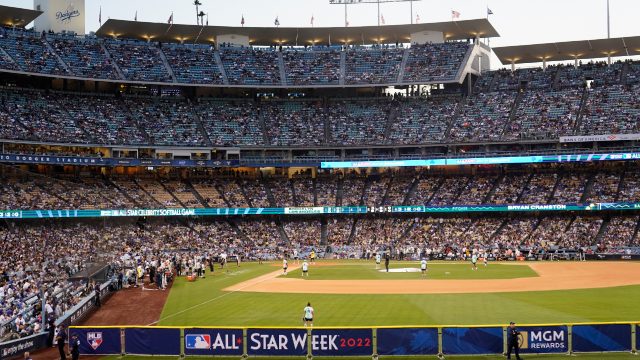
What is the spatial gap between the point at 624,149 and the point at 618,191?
188 inches

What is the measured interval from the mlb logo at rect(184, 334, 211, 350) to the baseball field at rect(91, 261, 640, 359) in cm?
643

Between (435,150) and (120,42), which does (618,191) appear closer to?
(435,150)

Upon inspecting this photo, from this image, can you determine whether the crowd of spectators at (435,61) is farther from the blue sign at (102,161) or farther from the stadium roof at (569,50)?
the blue sign at (102,161)

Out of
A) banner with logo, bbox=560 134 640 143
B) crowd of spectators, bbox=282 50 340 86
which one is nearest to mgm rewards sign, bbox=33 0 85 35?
crowd of spectators, bbox=282 50 340 86

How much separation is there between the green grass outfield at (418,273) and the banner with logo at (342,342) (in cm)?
2602

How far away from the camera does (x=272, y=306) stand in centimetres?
3728

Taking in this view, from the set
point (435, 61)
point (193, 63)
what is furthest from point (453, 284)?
point (193, 63)

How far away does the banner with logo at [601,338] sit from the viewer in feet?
78.5

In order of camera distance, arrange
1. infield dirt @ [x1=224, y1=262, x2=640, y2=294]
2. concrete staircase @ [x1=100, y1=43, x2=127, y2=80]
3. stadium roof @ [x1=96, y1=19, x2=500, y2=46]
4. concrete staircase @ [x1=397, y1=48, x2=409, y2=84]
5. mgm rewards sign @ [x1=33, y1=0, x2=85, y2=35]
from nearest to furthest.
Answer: infield dirt @ [x1=224, y1=262, x2=640, y2=294]
concrete staircase @ [x1=100, y1=43, x2=127, y2=80]
mgm rewards sign @ [x1=33, y1=0, x2=85, y2=35]
concrete staircase @ [x1=397, y1=48, x2=409, y2=84]
stadium roof @ [x1=96, y1=19, x2=500, y2=46]

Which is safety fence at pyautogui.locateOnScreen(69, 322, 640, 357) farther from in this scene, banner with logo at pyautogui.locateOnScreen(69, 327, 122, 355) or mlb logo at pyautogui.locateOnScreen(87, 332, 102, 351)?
mlb logo at pyautogui.locateOnScreen(87, 332, 102, 351)

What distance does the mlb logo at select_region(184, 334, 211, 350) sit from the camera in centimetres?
2505

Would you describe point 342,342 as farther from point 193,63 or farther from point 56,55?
point 193,63

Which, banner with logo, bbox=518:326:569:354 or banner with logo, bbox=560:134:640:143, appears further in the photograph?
banner with logo, bbox=560:134:640:143

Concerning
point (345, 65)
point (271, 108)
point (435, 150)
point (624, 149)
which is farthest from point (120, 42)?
point (624, 149)
